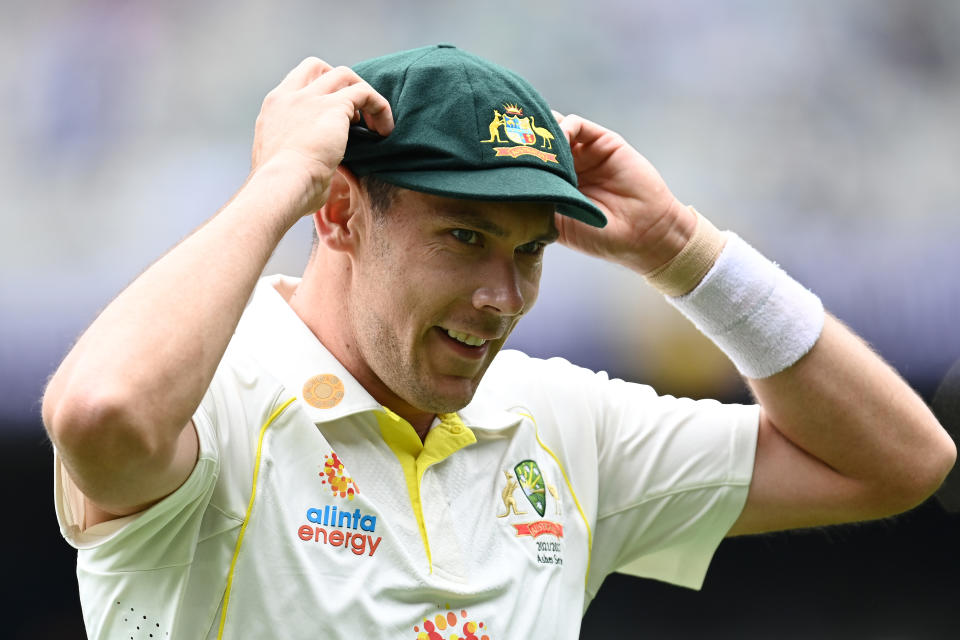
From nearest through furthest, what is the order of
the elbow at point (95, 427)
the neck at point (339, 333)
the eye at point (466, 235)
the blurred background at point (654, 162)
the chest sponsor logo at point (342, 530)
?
1. the elbow at point (95, 427)
2. the chest sponsor logo at point (342, 530)
3. the eye at point (466, 235)
4. the neck at point (339, 333)
5. the blurred background at point (654, 162)

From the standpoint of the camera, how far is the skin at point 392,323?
1248mm

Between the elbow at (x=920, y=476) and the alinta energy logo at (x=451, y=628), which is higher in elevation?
the elbow at (x=920, y=476)

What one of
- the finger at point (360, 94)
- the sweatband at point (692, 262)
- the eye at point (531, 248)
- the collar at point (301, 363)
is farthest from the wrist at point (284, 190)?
the sweatband at point (692, 262)

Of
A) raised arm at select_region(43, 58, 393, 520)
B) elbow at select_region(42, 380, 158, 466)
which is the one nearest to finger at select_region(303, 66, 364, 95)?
raised arm at select_region(43, 58, 393, 520)

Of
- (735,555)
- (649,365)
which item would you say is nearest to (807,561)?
(735,555)

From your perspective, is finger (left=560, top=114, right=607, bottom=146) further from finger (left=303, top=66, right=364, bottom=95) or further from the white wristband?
finger (left=303, top=66, right=364, bottom=95)

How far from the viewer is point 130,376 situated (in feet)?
4.01

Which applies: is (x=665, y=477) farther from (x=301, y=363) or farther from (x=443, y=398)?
(x=301, y=363)

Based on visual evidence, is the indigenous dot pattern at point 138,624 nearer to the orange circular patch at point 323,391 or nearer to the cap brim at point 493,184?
the orange circular patch at point 323,391

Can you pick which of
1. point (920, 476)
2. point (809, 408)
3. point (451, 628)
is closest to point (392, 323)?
point (451, 628)

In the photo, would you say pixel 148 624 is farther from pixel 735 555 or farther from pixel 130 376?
pixel 735 555

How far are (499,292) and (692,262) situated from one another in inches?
18.5

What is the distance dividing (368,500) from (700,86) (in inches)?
108

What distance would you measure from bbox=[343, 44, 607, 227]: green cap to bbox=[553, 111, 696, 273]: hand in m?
0.24
